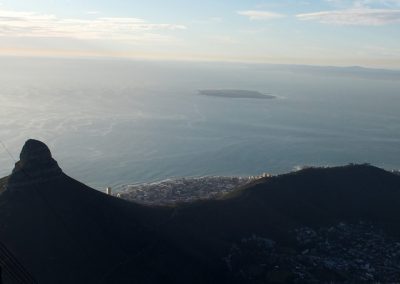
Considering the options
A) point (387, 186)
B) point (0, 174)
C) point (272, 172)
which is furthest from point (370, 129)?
point (0, 174)

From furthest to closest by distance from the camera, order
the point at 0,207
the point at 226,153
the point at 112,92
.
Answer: the point at 112,92 → the point at 226,153 → the point at 0,207

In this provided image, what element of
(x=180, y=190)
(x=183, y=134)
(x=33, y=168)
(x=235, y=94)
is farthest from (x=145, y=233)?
(x=235, y=94)

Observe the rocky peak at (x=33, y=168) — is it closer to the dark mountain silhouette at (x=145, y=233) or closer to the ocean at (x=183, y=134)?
the dark mountain silhouette at (x=145, y=233)

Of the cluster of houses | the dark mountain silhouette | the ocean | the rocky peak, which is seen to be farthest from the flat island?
the rocky peak

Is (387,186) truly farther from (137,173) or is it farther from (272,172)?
(137,173)

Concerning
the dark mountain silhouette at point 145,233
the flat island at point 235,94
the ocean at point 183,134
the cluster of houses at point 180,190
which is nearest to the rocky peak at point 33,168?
the dark mountain silhouette at point 145,233

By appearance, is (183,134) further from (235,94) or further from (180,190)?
(235,94)
